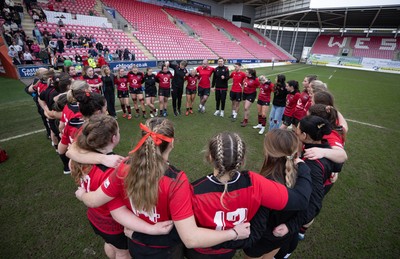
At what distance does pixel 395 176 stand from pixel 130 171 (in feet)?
20.1

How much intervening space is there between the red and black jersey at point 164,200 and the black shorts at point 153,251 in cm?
4

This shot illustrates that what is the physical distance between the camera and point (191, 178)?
165 inches

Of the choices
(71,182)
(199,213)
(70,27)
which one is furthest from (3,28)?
(199,213)

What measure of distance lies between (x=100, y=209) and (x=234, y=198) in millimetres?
1262

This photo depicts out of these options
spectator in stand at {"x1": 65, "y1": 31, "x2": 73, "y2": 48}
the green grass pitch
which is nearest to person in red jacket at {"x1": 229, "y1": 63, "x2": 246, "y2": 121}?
the green grass pitch

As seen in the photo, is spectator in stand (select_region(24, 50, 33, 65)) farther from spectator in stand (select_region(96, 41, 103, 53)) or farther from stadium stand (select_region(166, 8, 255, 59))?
stadium stand (select_region(166, 8, 255, 59))

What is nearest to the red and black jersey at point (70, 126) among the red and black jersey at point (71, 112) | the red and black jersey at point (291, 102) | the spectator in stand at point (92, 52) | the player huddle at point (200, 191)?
the red and black jersey at point (71, 112)

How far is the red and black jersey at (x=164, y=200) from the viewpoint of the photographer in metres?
1.34

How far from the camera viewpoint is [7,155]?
4734 mm

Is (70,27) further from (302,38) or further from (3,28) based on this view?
(302,38)

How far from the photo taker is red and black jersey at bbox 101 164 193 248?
134 cm

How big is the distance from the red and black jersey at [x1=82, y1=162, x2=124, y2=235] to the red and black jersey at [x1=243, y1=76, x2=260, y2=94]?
→ 20.1 ft

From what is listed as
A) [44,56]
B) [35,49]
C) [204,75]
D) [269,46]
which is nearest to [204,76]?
[204,75]

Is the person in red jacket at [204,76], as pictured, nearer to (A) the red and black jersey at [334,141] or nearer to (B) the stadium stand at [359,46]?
(A) the red and black jersey at [334,141]
